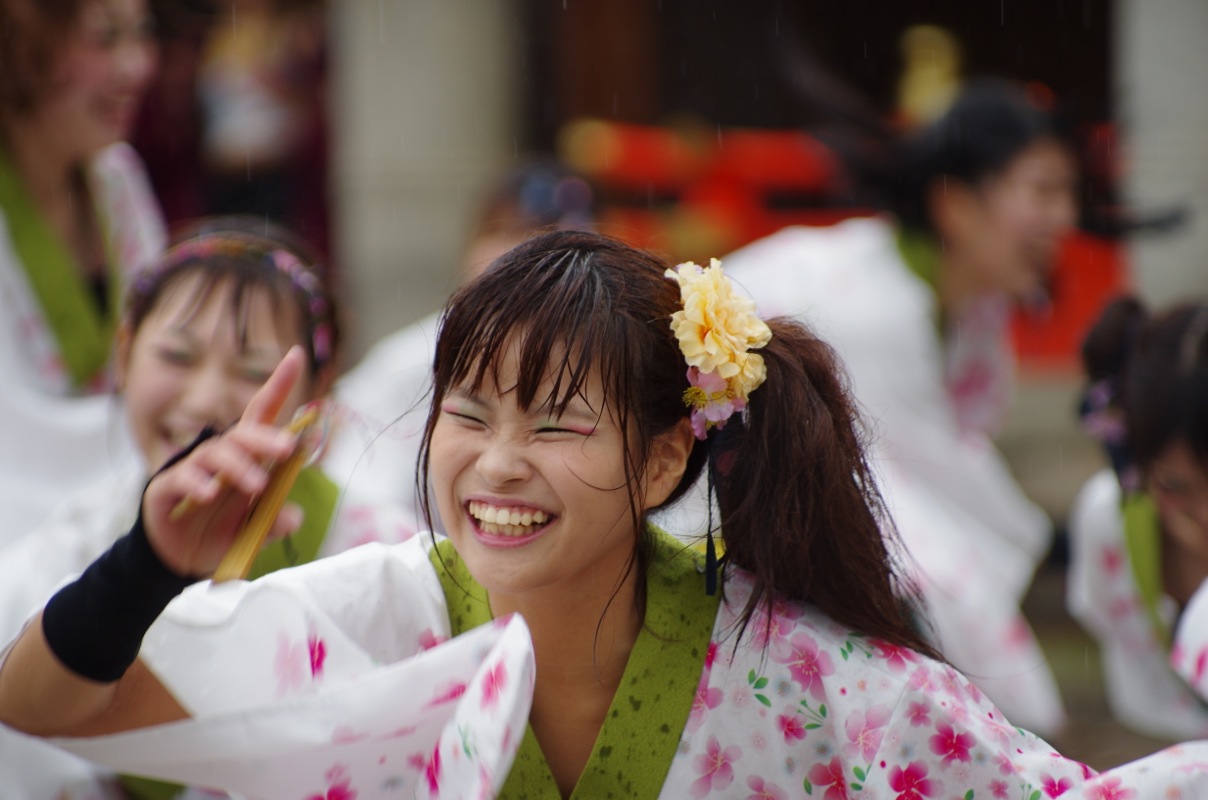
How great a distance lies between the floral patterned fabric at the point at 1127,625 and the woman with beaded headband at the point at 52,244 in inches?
90.9

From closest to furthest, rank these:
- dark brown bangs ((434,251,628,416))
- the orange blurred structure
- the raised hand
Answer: the raised hand
dark brown bangs ((434,251,628,416))
the orange blurred structure

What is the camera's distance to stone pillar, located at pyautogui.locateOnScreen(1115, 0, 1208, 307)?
6148mm

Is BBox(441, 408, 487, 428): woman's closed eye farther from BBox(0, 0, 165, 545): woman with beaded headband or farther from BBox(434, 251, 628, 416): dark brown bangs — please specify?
BBox(0, 0, 165, 545): woman with beaded headband

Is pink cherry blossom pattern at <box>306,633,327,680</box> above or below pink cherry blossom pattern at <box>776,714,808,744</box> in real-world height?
above

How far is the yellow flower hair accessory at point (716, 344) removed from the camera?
2010 millimetres

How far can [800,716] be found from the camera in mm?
2074

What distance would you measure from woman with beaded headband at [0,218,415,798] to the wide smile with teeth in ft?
2.35

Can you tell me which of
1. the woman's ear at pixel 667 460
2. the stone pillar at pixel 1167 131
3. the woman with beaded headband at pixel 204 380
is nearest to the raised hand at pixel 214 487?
the woman's ear at pixel 667 460

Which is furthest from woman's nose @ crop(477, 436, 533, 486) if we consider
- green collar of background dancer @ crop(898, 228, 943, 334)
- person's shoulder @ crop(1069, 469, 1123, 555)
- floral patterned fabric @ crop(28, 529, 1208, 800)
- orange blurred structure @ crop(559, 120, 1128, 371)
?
orange blurred structure @ crop(559, 120, 1128, 371)

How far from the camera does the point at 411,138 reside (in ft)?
23.2

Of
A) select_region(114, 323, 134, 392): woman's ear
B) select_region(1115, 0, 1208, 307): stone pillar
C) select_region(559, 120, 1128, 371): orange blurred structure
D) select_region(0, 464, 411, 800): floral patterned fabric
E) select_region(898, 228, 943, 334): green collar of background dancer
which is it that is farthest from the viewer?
select_region(559, 120, 1128, 371): orange blurred structure

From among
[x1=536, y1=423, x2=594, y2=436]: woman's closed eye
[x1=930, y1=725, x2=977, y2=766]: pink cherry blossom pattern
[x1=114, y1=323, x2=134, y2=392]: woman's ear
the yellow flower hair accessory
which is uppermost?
the yellow flower hair accessory

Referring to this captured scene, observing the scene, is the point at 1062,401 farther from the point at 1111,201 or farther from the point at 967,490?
the point at 967,490

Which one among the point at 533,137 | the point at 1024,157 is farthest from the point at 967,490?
the point at 533,137
